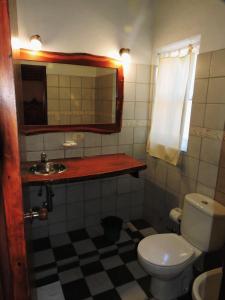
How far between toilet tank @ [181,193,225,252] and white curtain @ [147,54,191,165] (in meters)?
0.48

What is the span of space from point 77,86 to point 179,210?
60.9 inches

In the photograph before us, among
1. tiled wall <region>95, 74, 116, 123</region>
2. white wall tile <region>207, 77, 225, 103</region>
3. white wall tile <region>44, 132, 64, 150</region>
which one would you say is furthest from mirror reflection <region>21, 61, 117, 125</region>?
white wall tile <region>207, 77, 225, 103</region>

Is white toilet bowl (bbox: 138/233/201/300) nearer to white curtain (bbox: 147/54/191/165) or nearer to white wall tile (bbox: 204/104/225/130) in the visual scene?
white curtain (bbox: 147/54/191/165)

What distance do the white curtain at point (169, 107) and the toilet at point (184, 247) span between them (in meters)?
0.53

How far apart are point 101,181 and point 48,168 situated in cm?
68

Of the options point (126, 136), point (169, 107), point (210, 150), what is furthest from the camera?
point (126, 136)

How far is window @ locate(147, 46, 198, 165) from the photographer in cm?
190

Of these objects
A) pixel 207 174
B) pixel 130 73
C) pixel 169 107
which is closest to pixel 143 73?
pixel 130 73

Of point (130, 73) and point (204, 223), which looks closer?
point (204, 223)

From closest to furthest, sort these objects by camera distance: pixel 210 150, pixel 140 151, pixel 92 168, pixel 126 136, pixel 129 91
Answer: pixel 210 150, pixel 92 168, pixel 129 91, pixel 126 136, pixel 140 151

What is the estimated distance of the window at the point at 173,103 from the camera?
1.90m

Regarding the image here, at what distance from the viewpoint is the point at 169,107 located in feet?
6.80

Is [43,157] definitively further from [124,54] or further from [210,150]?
[210,150]

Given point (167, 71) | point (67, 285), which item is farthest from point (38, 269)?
point (167, 71)
